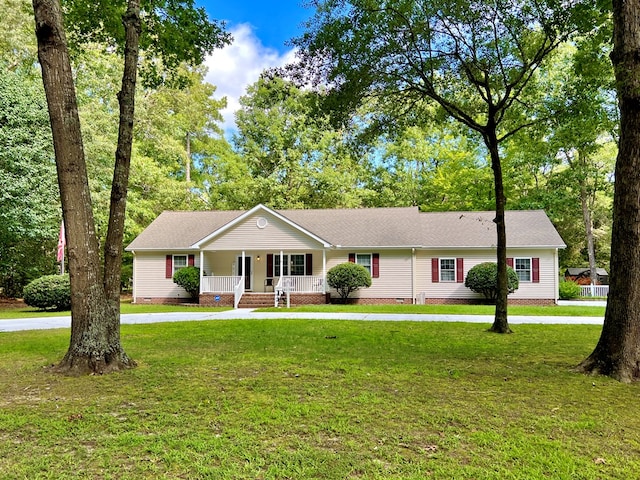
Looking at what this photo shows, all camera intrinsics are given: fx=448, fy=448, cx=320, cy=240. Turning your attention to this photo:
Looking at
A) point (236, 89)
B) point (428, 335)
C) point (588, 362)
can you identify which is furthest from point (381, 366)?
point (236, 89)

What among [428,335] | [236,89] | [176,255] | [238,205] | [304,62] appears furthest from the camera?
[236,89]

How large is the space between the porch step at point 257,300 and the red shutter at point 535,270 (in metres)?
11.2

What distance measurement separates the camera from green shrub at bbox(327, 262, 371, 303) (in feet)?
61.1

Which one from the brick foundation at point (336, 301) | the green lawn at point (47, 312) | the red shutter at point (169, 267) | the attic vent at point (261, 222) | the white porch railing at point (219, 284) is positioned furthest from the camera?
the red shutter at point (169, 267)

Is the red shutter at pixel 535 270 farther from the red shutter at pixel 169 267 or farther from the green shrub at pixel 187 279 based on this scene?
the red shutter at pixel 169 267

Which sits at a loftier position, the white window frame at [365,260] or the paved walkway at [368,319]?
the white window frame at [365,260]

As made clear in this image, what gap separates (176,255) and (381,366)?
53.9ft

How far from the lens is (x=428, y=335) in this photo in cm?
925

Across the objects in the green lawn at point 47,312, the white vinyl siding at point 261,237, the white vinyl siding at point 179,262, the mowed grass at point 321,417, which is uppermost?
the white vinyl siding at point 261,237

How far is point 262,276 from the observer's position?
824 inches

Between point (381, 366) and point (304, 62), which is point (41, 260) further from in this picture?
point (381, 366)

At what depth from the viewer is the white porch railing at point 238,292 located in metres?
18.3

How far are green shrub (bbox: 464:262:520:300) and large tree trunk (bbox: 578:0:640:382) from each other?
13178 millimetres

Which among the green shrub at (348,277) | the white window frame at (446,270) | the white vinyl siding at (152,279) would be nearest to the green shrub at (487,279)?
the white window frame at (446,270)
